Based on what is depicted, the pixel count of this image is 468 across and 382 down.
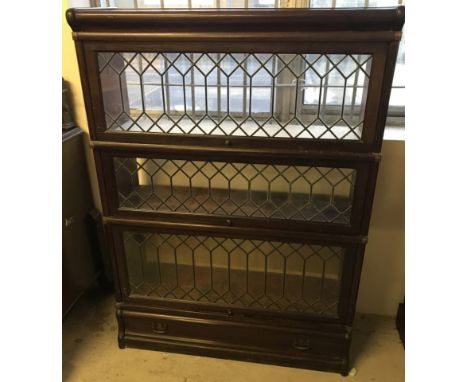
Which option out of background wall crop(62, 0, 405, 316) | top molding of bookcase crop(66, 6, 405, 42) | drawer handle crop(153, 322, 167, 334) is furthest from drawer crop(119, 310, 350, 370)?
top molding of bookcase crop(66, 6, 405, 42)

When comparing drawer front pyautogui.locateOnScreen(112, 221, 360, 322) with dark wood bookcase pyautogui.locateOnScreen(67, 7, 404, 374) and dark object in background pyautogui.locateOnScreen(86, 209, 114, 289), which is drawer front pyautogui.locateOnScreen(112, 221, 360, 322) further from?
dark object in background pyautogui.locateOnScreen(86, 209, 114, 289)

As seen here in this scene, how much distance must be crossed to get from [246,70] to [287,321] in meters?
0.96

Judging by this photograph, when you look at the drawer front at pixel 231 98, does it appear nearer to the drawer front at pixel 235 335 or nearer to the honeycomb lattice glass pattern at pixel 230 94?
the honeycomb lattice glass pattern at pixel 230 94

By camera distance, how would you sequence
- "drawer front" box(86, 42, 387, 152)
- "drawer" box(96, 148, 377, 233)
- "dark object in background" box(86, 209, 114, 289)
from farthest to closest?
"dark object in background" box(86, 209, 114, 289) → "drawer" box(96, 148, 377, 233) → "drawer front" box(86, 42, 387, 152)

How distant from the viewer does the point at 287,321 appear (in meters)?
1.51

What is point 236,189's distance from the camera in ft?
4.92

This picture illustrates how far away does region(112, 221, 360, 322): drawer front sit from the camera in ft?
4.90

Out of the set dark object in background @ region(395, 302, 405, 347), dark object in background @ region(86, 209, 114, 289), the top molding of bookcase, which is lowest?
dark object in background @ region(395, 302, 405, 347)

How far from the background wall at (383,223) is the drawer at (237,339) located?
15.5 inches

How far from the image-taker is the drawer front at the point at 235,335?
153cm

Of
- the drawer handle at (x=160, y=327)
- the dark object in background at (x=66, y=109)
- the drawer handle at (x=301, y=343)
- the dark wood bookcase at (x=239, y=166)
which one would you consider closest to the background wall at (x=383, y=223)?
the dark object in background at (x=66, y=109)

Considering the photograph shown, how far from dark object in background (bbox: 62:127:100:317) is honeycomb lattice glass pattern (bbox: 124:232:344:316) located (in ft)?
0.96
